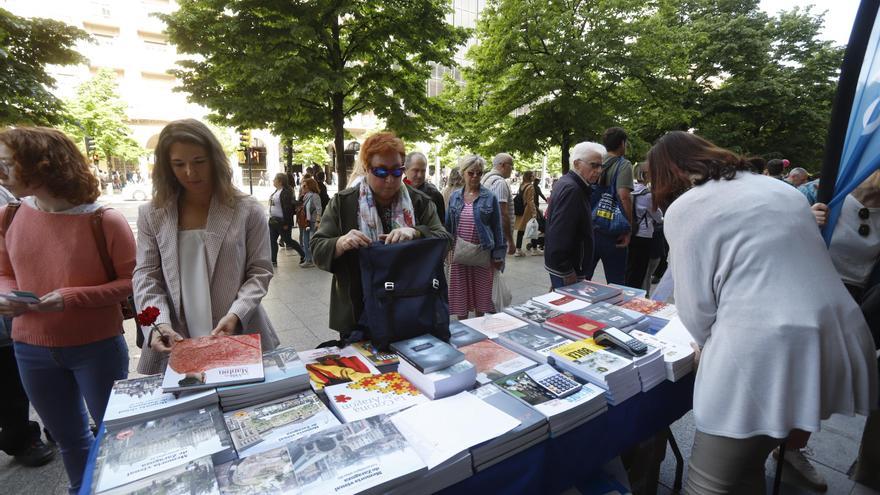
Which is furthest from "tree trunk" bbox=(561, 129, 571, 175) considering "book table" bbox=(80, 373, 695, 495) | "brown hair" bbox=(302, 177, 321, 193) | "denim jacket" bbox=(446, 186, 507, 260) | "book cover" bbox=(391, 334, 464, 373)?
"book cover" bbox=(391, 334, 464, 373)

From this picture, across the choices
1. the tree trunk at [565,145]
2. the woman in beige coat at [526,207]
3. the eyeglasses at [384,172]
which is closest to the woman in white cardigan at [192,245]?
the eyeglasses at [384,172]

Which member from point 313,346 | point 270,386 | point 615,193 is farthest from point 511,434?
point 615,193

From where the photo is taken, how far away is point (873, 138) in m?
1.64

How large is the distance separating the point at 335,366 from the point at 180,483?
2.50 feet

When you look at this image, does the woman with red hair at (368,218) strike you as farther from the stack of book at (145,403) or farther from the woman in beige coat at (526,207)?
the woman in beige coat at (526,207)

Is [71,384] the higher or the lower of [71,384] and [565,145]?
the lower

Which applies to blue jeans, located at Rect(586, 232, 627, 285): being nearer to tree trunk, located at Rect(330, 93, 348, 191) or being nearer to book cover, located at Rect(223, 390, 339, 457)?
book cover, located at Rect(223, 390, 339, 457)

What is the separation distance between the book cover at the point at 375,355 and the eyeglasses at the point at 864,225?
2917mm

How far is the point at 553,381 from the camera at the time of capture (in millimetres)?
1673

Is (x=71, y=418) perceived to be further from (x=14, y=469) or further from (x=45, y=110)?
(x=45, y=110)

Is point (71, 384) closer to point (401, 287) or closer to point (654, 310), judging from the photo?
point (401, 287)

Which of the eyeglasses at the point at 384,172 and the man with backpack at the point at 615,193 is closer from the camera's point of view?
the eyeglasses at the point at 384,172

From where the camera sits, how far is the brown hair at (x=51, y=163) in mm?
1892

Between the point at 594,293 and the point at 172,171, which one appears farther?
the point at 594,293
